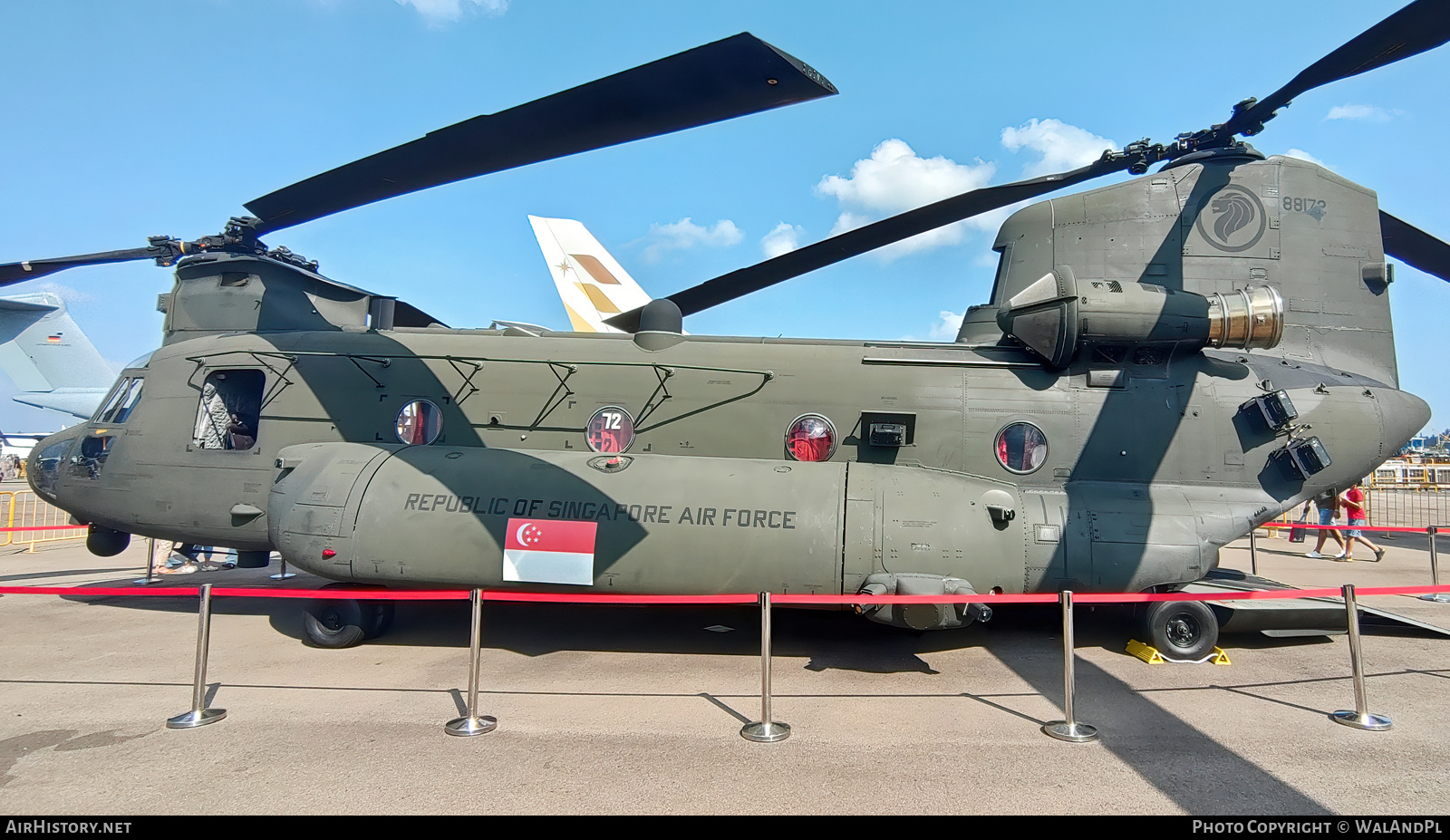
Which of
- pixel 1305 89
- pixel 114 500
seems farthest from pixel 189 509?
pixel 1305 89

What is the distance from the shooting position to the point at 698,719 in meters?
5.15

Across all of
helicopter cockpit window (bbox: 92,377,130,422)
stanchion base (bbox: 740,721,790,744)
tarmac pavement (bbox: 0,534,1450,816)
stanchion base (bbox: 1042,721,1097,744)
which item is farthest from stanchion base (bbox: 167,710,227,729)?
stanchion base (bbox: 1042,721,1097,744)

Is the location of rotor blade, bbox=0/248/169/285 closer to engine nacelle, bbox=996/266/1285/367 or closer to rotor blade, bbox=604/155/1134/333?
rotor blade, bbox=604/155/1134/333

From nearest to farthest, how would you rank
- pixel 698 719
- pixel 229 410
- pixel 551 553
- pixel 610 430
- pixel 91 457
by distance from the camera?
pixel 698 719 < pixel 551 553 < pixel 610 430 < pixel 91 457 < pixel 229 410

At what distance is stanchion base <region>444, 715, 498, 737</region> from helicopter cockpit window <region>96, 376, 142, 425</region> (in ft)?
21.5

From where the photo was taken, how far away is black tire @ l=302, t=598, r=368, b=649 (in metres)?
7.15

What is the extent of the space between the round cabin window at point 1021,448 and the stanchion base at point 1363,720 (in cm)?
306

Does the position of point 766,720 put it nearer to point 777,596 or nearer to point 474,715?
point 777,596

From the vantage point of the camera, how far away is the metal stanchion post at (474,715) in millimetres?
4844

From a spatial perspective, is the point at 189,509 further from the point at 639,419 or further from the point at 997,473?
the point at 997,473

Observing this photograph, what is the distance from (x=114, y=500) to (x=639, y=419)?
6.10 m

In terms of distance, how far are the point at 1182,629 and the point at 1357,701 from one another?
171 cm

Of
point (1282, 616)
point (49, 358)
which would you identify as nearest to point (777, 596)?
point (1282, 616)

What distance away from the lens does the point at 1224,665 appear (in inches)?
260
